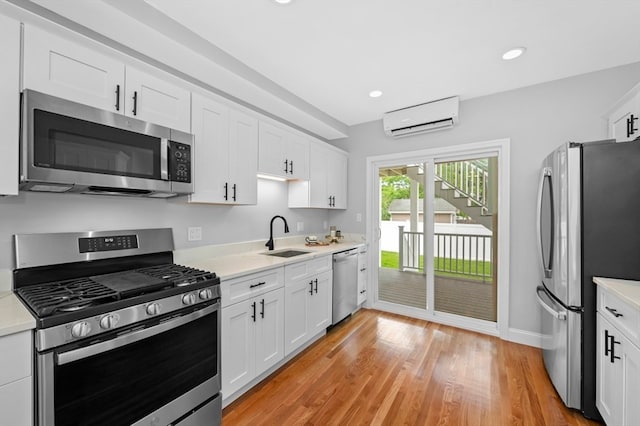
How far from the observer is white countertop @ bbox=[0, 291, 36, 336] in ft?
3.42

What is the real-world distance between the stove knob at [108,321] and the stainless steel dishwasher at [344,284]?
2157mm

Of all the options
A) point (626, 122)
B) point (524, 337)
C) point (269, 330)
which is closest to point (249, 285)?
point (269, 330)

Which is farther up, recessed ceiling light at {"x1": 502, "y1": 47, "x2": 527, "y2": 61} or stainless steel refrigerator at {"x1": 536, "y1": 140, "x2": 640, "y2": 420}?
recessed ceiling light at {"x1": 502, "y1": 47, "x2": 527, "y2": 61}

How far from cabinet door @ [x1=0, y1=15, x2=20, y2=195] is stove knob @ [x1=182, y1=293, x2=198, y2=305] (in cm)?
93

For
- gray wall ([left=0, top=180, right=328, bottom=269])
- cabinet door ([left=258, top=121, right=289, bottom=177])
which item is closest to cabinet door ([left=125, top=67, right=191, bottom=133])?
gray wall ([left=0, top=180, right=328, bottom=269])

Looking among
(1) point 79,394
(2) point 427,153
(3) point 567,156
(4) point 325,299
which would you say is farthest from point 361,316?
(1) point 79,394

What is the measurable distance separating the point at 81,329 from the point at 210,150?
143 cm

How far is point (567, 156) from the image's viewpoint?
193 cm

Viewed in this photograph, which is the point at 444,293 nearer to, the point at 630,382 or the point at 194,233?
the point at 630,382

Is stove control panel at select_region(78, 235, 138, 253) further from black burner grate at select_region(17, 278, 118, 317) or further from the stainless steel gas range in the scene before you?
black burner grate at select_region(17, 278, 118, 317)

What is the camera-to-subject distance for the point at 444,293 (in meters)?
3.55

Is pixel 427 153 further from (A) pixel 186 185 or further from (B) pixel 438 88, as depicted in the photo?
(A) pixel 186 185

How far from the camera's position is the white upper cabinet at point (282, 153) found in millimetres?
2688

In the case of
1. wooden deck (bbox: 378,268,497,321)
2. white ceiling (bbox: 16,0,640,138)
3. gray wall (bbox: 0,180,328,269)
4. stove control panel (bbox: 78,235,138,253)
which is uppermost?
white ceiling (bbox: 16,0,640,138)
